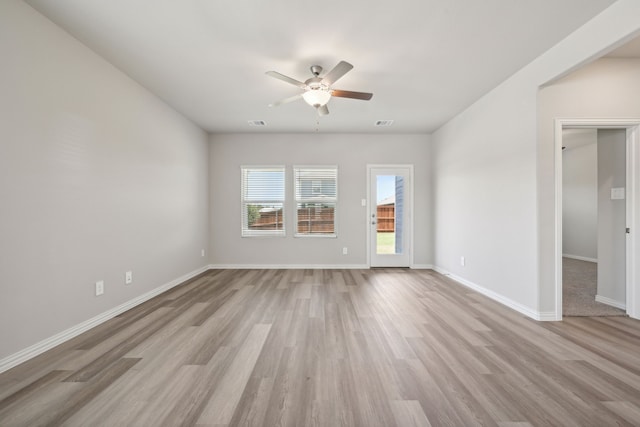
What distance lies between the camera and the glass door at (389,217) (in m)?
5.28

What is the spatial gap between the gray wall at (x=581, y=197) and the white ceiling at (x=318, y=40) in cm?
493

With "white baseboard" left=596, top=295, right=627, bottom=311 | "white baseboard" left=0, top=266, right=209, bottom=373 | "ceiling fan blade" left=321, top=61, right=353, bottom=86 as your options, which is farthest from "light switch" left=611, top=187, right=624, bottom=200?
"white baseboard" left=0, top=266, right=209, bottom=373

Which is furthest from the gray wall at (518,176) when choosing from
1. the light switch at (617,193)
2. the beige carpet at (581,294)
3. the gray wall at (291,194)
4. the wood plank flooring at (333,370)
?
the gray wall at (291,194)

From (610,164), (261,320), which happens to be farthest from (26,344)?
(610,164)

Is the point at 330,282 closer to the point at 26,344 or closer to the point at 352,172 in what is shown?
the point at 352,172

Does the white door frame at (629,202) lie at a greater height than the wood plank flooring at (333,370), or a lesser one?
greater

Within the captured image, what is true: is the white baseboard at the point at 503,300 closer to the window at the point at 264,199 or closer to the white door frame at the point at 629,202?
the white door frame at the point at 629,202

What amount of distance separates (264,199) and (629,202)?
517 centimetres

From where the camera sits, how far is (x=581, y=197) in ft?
21.1

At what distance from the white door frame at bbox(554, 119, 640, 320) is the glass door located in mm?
2664

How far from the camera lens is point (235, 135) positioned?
5.24 meters

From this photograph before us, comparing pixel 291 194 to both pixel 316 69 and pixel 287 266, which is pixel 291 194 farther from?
pixel 316 69

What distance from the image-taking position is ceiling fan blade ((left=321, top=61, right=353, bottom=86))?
2321 mm

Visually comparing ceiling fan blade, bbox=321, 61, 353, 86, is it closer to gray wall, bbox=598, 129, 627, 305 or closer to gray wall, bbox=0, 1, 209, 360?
gray wall, bbox=0, 1, 209, 360
